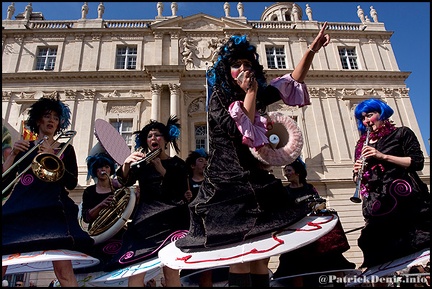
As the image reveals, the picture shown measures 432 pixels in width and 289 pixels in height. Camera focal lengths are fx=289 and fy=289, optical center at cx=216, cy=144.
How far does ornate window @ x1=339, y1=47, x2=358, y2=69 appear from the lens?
66.2ft

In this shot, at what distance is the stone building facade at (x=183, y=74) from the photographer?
16922mm

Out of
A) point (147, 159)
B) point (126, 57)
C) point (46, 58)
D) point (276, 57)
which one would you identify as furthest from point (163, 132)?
point (46, 58)

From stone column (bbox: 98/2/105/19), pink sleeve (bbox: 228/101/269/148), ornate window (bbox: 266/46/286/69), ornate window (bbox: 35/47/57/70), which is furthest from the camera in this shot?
stone column (bbox: 98/2/105/19)

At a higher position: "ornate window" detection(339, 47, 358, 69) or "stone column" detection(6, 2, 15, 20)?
"stone column" detection(6, 2, 15, 20)

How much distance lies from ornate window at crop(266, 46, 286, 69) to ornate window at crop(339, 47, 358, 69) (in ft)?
13.7

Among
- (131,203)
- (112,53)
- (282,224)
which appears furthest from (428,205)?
(112,53)

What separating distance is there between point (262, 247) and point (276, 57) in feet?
65.6

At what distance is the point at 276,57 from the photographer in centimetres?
2028

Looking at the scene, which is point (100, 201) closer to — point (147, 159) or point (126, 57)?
point (147, 159)

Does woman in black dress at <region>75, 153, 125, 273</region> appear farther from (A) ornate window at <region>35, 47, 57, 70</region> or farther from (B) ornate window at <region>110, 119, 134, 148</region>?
(A) ornate window at <region>35, 47, 57, 70</region>

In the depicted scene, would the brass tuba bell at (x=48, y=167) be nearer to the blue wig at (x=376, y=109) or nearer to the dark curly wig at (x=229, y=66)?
the dark curly wig at (x=229, y=66)

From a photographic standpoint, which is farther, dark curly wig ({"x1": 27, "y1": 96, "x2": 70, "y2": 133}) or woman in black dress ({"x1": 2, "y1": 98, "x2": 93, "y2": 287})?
dark curly wig ({"x1": 27, "y1": 96, "x2": 70, "y2": 133})

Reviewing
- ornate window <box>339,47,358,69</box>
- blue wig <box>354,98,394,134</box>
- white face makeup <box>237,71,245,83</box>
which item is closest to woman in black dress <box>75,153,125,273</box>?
white face makeup <box>237,71,245,83</box>

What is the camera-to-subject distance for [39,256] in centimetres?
259
